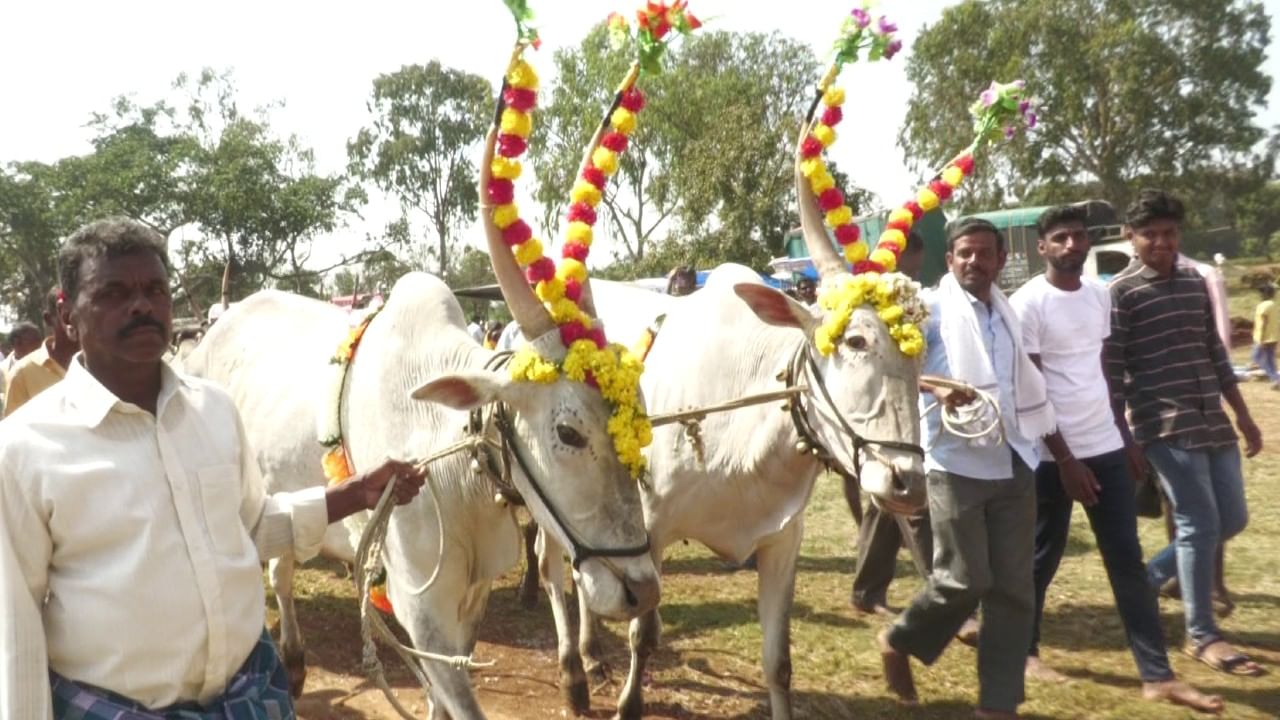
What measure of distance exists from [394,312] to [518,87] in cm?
115

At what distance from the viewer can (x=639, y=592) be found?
2873 millimetres

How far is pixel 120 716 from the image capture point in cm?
200

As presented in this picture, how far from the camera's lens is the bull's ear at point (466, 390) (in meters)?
3.00

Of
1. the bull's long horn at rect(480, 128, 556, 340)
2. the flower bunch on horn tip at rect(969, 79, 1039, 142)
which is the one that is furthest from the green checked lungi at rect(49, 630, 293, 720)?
the flower bunch on horn tip at rect(969, 79, 1039, 142)

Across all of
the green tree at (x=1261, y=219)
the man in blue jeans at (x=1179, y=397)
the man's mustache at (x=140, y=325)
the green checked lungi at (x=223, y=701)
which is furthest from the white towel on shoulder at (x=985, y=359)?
the green tree at (x=1261, y=219)

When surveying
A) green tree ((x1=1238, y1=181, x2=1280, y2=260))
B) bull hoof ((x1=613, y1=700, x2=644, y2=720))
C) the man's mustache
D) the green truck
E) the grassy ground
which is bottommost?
the grassy ground

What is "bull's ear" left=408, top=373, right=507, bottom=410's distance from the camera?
300 centimetres

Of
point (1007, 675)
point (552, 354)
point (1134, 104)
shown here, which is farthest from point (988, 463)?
point (1134, 104)

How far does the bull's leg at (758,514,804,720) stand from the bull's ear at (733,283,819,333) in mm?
986

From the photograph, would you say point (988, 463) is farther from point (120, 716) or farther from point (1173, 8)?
point (1173, 8)

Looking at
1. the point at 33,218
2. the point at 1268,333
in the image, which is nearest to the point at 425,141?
the point at 33,218

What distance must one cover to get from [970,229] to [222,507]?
10.9 feet

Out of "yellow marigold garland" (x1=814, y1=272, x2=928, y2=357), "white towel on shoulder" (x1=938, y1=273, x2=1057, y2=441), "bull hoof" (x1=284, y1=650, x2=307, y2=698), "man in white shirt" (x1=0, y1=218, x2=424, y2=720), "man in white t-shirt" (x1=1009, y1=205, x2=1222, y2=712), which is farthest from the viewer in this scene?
"bull hoof" (x1=284, y1=650, x2=307, y2=698)

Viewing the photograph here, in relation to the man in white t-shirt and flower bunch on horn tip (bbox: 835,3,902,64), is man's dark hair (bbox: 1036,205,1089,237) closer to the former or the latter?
the man in white t-shirt
